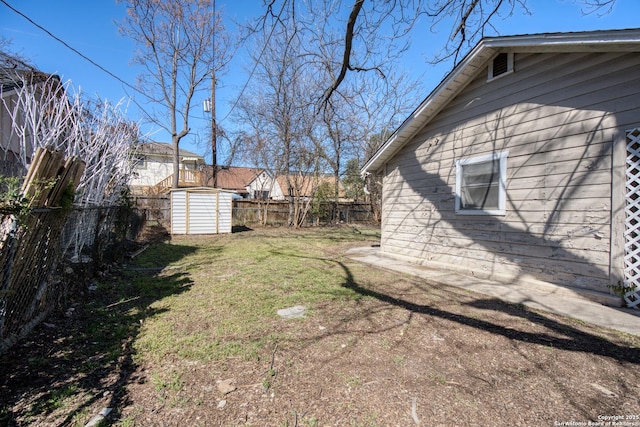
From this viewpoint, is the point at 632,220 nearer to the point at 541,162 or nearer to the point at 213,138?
the point at 541,162

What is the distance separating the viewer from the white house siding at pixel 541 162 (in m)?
3.93

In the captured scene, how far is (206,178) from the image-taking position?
2497 cm

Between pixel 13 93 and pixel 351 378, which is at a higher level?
pixel 13 93

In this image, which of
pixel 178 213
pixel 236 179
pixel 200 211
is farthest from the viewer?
pixel 236 179

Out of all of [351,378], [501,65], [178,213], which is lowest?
[351,378]

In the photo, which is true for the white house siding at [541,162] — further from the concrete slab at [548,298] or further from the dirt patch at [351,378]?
the dirt patch at [351,378]

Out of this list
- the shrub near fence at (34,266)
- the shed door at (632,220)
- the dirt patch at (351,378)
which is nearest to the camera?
the dirt patch at (351,378)

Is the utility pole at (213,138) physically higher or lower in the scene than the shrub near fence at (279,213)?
higher

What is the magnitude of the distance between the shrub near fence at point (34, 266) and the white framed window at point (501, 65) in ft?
21.5

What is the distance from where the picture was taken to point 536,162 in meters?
4.67

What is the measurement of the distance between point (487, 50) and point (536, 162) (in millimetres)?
2078

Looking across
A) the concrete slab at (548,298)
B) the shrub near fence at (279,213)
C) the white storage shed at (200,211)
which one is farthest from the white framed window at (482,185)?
the shrub near fence at (279,213)

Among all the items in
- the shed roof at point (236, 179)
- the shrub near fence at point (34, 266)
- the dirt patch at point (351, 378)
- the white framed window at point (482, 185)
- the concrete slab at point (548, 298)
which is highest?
the shed roof at point (236, 179)

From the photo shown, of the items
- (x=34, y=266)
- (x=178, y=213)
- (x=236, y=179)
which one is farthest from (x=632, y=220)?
(x=236, y=179)
